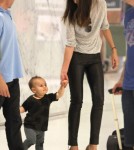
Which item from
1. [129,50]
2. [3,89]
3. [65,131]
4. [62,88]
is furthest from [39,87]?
[65,131]

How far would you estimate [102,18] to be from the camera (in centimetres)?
368

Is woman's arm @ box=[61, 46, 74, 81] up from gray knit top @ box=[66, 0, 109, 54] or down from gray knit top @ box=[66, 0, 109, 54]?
down

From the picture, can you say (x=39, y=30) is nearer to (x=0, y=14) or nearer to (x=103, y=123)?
(x=103, y=123)

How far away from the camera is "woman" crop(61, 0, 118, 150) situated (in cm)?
359

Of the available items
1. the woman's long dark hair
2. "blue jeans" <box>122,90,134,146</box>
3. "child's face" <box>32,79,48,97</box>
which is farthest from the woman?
"blue jeans" <box>122,90,134,146</box>

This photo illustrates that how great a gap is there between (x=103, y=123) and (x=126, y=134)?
5.97 feet

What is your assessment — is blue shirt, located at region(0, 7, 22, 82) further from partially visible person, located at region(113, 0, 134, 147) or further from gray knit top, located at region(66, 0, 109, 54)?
partially visible person, located at region(113, 0, 134, 147)

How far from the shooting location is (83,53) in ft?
12.0

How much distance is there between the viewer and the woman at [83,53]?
11.8ft

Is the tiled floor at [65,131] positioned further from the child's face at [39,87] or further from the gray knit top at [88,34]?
the gray knit top at [88,34]

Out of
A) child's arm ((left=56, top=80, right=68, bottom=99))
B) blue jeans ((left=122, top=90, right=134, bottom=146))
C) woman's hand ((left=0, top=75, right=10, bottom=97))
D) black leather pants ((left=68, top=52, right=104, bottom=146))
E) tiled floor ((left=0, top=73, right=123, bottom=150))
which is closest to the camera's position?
woman's hand ((left=0, top=75, right=10, bottom=97))

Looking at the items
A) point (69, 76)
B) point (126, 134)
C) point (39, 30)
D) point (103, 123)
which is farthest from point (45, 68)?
point (126, 134)

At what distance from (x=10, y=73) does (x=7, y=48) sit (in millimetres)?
168

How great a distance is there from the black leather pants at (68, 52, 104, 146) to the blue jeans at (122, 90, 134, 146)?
1.27ft
